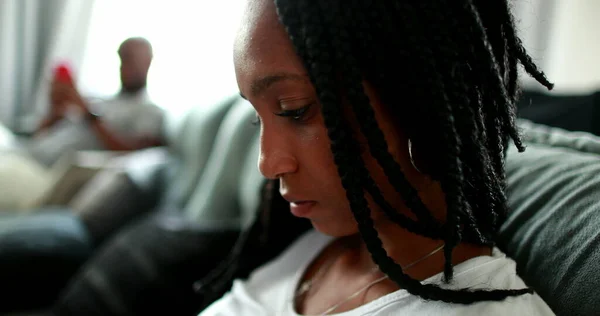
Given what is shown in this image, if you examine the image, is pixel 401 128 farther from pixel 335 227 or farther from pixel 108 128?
pixel 108 128

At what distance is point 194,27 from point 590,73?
192 centimetres

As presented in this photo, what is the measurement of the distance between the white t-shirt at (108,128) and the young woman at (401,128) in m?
1.81

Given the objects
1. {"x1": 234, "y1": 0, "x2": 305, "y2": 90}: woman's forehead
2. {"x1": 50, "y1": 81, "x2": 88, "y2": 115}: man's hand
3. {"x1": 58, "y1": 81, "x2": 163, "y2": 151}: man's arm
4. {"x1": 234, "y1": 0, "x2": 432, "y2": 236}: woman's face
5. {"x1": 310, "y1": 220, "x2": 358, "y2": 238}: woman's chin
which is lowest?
{"x1": 58, "y1": 81, "x2": 163, "y2": 151}: man's arm

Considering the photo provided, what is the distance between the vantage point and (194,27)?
9.25 feet

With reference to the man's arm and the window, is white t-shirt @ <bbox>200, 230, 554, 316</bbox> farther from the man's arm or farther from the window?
the window

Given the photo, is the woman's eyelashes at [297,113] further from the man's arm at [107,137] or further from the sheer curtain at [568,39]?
the man's arm at [107,137]

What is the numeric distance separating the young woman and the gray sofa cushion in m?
0.04

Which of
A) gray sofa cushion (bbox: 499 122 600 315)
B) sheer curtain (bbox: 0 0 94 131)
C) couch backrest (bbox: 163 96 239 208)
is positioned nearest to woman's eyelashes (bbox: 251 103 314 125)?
gray sofa cushion (bbox: 499 122 600 315)

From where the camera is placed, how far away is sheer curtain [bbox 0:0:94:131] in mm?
3053

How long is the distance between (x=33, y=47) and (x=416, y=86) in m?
3.16

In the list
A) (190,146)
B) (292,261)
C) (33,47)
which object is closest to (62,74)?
(33,47)

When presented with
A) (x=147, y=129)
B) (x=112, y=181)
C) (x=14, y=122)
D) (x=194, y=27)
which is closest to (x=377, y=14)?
(x=112, y=181)

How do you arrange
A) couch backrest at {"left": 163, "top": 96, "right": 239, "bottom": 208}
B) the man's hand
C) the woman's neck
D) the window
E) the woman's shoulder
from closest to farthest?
1. the woman's neck
2. the woman's shoulder
3. couch backrest at {"left": 163, "top": 96, "right": 239, "bottom": 208}
4. the man's hand
5. the window

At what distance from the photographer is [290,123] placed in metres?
0.58
